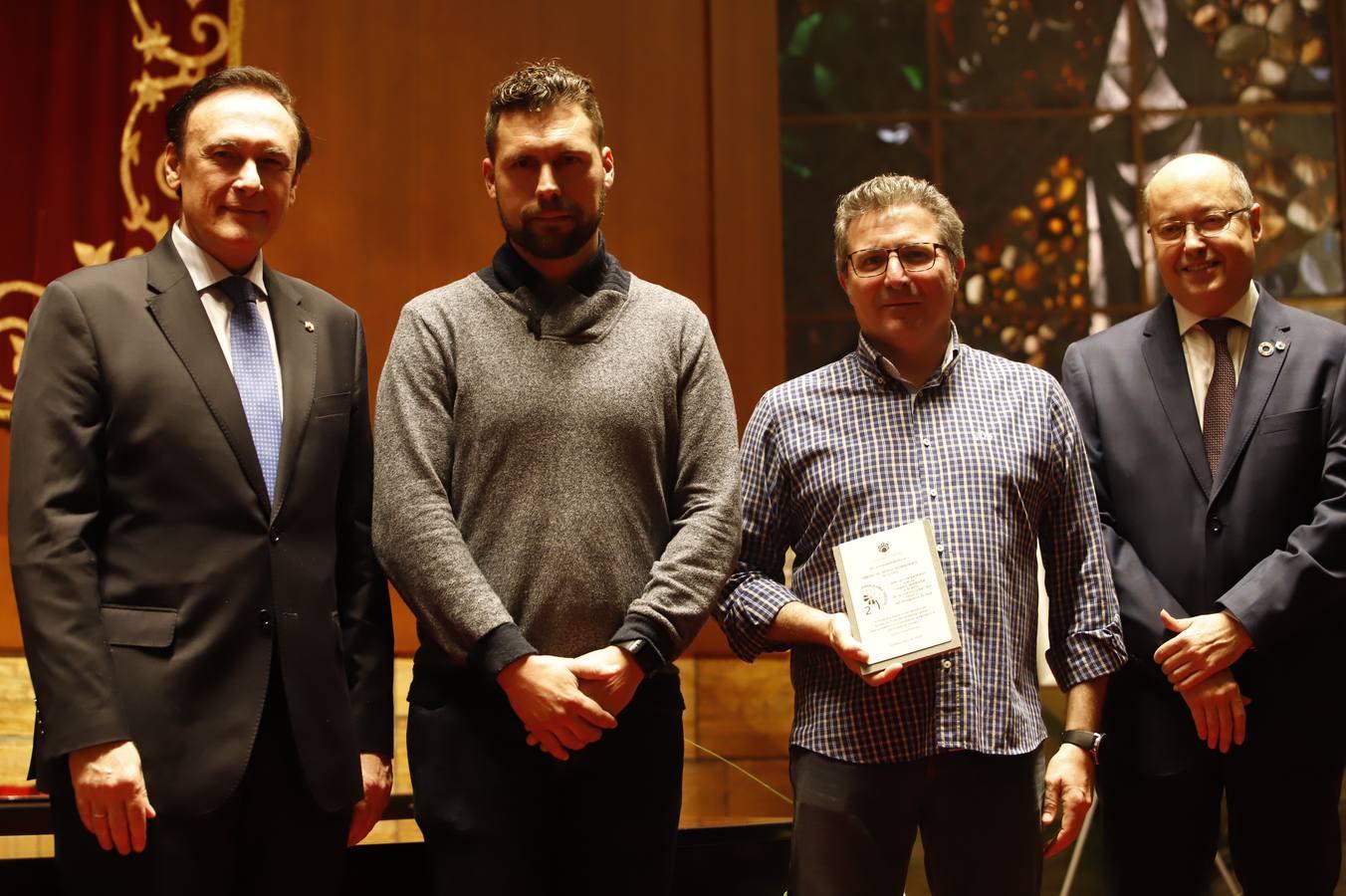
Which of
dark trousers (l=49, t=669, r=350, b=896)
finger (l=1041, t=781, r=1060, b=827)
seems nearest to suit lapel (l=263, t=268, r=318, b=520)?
dark trousers (l=49, t=669, r=350, b=896)

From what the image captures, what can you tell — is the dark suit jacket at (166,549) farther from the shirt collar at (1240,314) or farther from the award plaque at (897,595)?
the shirt collar at (1240,314)

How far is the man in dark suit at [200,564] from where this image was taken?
5.51 ft

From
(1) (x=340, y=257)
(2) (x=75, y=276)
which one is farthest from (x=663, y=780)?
(1) (x=340, y=257)

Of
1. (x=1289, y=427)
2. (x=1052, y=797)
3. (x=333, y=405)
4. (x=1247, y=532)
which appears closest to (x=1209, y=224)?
(x=1289, y=427)

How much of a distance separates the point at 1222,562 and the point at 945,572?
1.77 ft

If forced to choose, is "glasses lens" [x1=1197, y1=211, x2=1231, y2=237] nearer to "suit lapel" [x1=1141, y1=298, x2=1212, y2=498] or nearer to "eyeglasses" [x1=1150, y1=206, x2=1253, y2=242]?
"eyeglasses" [x1=1150, y1=206, x2=1253, y2=242]

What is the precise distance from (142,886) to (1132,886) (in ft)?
5.01

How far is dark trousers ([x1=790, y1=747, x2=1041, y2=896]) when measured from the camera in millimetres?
1916

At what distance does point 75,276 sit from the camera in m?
1.84

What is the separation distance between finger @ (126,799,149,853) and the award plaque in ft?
3.23

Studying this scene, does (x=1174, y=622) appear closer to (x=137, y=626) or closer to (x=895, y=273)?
(x=895, y=273)

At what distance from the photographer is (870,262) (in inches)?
84.4

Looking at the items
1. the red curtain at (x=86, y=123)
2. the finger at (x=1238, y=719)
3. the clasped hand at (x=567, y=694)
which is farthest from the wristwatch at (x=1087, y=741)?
the red curtain at (x=86, y=123)

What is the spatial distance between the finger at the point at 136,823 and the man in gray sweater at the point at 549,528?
36cm
